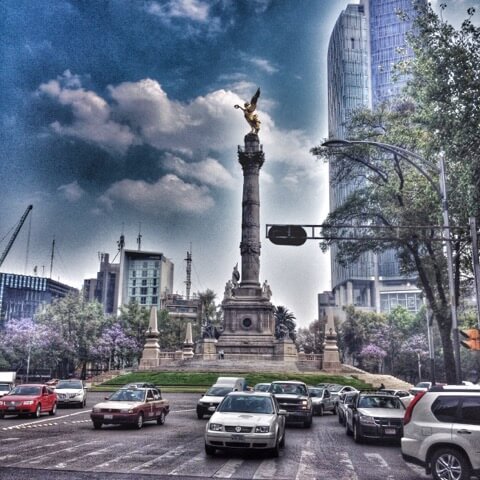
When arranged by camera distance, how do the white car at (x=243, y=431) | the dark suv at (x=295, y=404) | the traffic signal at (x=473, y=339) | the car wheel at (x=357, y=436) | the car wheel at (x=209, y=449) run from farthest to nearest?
the dark suv at (x=295, y=404), the car wheel at (x=357, y=436), the traffic signal at (x=473, y=339), the car wheel at (x=209, y=449), the white car at (x=243, y=431)

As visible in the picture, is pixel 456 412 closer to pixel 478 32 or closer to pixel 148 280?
pixel 478 32

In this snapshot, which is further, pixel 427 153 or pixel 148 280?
pixel 148 280

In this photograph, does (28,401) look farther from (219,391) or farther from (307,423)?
(307,423)

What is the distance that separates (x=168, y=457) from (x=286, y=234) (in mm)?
8777

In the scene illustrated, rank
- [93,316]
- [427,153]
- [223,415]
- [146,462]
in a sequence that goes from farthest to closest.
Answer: [93,316], [427,153], [223,415], [146,462]

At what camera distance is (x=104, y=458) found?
12609 mm

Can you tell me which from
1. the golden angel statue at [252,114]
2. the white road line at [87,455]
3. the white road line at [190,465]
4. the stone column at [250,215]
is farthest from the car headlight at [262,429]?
the golden angel statue at [252,114]

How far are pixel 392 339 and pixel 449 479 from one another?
3546 inches

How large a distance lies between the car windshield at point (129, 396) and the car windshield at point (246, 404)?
6.59m

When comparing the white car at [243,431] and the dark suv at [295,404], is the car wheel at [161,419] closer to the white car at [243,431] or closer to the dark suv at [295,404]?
the dark suv at [295,404]

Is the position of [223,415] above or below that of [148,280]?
below

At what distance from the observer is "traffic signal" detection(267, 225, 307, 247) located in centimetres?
1911

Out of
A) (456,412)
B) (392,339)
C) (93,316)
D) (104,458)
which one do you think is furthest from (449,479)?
(392,339)

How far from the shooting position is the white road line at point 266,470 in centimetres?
1072
